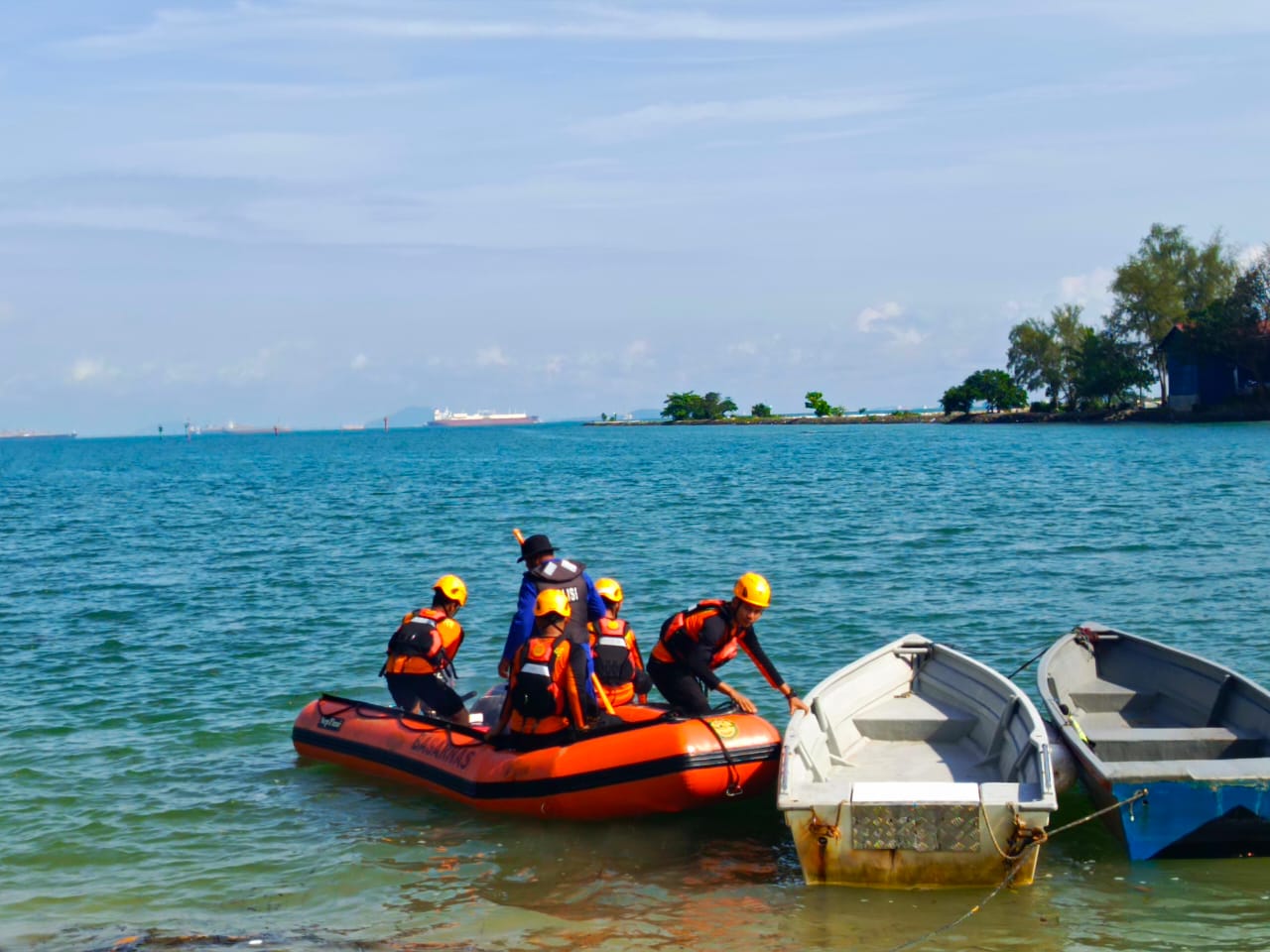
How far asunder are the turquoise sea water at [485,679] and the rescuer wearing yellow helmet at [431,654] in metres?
0.92

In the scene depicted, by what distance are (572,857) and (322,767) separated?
3666mm

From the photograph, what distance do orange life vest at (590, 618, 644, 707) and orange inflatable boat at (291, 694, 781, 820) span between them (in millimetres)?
203

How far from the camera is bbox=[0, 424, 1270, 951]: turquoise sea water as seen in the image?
859 centimetres

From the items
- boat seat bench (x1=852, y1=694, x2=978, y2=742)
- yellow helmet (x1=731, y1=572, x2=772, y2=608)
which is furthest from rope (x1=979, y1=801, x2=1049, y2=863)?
boat seat bench (x1=852, y1=694, x2=978, y2=742)

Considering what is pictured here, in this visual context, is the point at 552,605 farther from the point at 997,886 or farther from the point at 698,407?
the point at 698,407

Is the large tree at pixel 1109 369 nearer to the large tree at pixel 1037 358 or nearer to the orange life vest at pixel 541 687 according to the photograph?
the large tree at pixel 1037 358

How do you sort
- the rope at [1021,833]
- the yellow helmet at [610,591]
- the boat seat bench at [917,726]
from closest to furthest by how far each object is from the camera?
1. the rope at [1021,833]
2. the yellow helmet at [610,591]
3. the boat seat bench at [917,726]

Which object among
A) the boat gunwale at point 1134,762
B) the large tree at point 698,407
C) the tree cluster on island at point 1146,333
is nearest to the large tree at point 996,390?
the tree cluster on island at point 1146,333

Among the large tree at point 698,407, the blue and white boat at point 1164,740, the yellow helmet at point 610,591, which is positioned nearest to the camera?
the blue and white boat at point 1164,740

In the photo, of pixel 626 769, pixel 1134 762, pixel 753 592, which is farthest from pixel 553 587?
pixel 1134 762

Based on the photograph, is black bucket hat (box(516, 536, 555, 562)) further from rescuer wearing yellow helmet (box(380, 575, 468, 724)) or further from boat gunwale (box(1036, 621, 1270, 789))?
boat gunwale (box(1036, 621, 1270, 789))

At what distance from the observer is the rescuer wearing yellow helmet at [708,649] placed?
9.99 m

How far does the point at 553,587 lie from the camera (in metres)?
10.8

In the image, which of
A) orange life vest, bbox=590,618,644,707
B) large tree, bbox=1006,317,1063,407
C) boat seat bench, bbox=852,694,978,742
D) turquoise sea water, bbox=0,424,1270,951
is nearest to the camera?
turquoise sea water, bbox=0,424,1270,951
